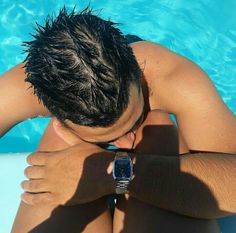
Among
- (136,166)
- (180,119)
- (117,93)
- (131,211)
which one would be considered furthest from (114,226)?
(117,93)

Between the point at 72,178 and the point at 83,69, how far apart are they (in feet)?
1.78

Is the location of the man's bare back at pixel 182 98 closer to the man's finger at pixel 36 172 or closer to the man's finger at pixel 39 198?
the man's finger at pixel 36 172

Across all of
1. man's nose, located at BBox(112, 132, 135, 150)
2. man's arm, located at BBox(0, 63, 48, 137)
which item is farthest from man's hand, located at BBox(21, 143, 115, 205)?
man's arm, located at BBox(0, 63, 48, 137)

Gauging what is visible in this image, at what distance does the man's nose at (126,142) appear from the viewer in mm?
1809

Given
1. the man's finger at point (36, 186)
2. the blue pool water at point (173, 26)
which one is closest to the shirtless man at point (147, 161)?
the man's finger at point (36, 186)

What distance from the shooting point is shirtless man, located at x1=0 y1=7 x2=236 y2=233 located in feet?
5.24

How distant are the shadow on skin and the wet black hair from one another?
32 cm

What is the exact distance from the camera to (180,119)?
188cm

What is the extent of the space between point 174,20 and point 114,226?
→ 2.18 meters

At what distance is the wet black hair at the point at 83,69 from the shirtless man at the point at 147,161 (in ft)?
0.06

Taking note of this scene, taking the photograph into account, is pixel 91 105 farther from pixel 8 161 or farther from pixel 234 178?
pixel 8 161

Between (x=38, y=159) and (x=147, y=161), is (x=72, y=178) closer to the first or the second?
(x=38, y=159)

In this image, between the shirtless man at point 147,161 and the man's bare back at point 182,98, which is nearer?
the shirtless man at point 147,161

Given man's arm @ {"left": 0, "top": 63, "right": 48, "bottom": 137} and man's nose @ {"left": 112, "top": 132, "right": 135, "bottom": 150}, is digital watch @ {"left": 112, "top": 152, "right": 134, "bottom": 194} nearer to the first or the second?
man's nose @ {"left": 112, "top": 132, "right": 135, "bottom": 150}
